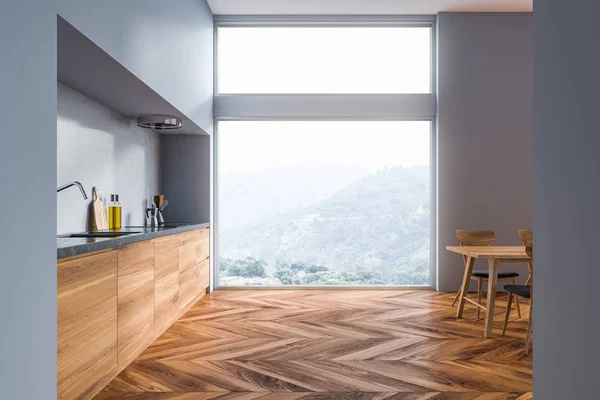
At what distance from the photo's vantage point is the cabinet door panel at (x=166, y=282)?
137 inches

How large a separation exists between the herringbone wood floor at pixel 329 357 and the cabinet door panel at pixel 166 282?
137mm

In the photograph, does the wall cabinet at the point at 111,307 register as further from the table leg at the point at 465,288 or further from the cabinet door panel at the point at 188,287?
the table leg at the point at 465,288

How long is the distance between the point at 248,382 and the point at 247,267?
3.42 m

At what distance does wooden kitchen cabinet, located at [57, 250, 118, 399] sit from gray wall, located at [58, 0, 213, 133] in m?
1.15

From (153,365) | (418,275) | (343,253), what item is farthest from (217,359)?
(418,275)

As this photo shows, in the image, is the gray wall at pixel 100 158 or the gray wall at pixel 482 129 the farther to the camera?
the gray wall at pixel 482 129

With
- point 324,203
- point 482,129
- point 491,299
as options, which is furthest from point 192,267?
point 482,129

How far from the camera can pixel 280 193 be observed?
626 cm

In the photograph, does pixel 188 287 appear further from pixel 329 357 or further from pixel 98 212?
pixel 329 357

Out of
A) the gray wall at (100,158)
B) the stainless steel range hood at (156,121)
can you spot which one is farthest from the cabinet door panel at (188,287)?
the stainless steel range hood at (156,121)

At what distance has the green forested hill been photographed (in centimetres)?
615

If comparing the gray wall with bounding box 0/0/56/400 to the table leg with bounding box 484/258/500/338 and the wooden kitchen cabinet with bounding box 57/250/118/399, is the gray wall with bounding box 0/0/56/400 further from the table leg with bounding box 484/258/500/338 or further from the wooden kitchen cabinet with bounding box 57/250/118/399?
the table leg with bounding box 484/258/500/338

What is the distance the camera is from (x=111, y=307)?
8.50ft

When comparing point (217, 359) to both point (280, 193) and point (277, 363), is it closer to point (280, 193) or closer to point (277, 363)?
point (277, 363)
